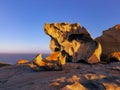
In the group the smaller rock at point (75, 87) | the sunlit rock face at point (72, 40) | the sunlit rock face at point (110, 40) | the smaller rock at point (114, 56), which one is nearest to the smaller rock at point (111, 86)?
the smaller rock at point (75, 87)

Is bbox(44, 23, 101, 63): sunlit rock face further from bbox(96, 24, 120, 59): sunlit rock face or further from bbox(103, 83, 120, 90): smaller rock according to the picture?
bbox(103, 83, 120, 90): smaller rock

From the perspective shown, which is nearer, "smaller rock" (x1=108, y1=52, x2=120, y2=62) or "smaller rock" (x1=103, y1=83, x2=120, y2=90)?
"smaller rock" (x1=103, y1=83, x2=120, y2=90)

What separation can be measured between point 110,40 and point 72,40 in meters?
4.46

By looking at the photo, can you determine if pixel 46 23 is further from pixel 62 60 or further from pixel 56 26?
pixel 62 60

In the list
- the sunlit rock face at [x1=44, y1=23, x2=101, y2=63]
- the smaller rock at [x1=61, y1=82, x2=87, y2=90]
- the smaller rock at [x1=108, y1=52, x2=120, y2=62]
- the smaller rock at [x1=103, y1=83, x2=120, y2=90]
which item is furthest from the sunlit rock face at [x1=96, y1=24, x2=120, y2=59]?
the smaller rock at [x1=61, y1=82, x2=87, y2=90]

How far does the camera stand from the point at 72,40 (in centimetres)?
2436

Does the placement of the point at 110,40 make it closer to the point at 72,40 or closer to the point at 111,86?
the point at 72,40

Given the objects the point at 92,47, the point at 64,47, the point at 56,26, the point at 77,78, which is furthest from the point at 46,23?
the point at 77,78

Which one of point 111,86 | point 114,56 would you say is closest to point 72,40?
point 114,56

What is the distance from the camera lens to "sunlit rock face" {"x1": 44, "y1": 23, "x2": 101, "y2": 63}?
78.7 feet

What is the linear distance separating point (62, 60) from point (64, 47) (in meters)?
4.86

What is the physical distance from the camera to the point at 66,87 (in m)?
10.5

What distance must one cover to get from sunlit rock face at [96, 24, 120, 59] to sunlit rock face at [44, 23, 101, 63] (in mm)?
2715

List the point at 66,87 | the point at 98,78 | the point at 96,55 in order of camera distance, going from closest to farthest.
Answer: the point at 66,87 < the point at 98,78 < the point at 96,55
